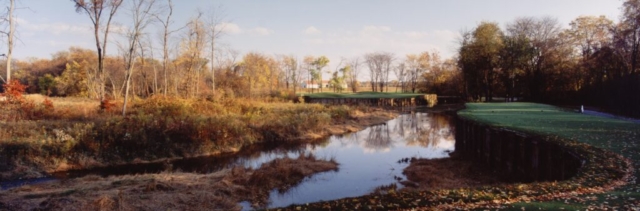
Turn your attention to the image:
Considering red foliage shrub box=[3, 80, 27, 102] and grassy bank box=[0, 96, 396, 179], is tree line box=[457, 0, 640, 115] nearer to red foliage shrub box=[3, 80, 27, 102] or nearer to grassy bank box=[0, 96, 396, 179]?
grassy bank box=[0, 96, 396, 179]

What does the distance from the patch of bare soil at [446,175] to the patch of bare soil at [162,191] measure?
4.09 metres

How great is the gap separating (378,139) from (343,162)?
8.61m

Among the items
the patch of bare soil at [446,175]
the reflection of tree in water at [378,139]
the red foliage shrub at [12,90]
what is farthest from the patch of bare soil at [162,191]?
the red foliage shrub at [12,90]

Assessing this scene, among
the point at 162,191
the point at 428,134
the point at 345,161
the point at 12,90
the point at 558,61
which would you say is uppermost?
the point at 558,61

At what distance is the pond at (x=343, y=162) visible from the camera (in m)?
12.2

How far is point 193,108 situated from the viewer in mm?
24828

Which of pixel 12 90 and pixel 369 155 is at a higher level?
pixel 12 90

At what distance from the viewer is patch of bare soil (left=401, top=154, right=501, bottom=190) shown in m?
12.5

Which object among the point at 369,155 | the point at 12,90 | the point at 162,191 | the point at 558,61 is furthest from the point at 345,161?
the point at 558,61

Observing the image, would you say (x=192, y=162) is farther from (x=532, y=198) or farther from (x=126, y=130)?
(x=532, y=198)

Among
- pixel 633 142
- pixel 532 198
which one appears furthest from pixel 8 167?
pixel 633 142

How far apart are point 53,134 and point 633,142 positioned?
2234 centimetres

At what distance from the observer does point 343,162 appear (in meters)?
16.9

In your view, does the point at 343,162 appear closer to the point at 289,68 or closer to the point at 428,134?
the point at 428,134
